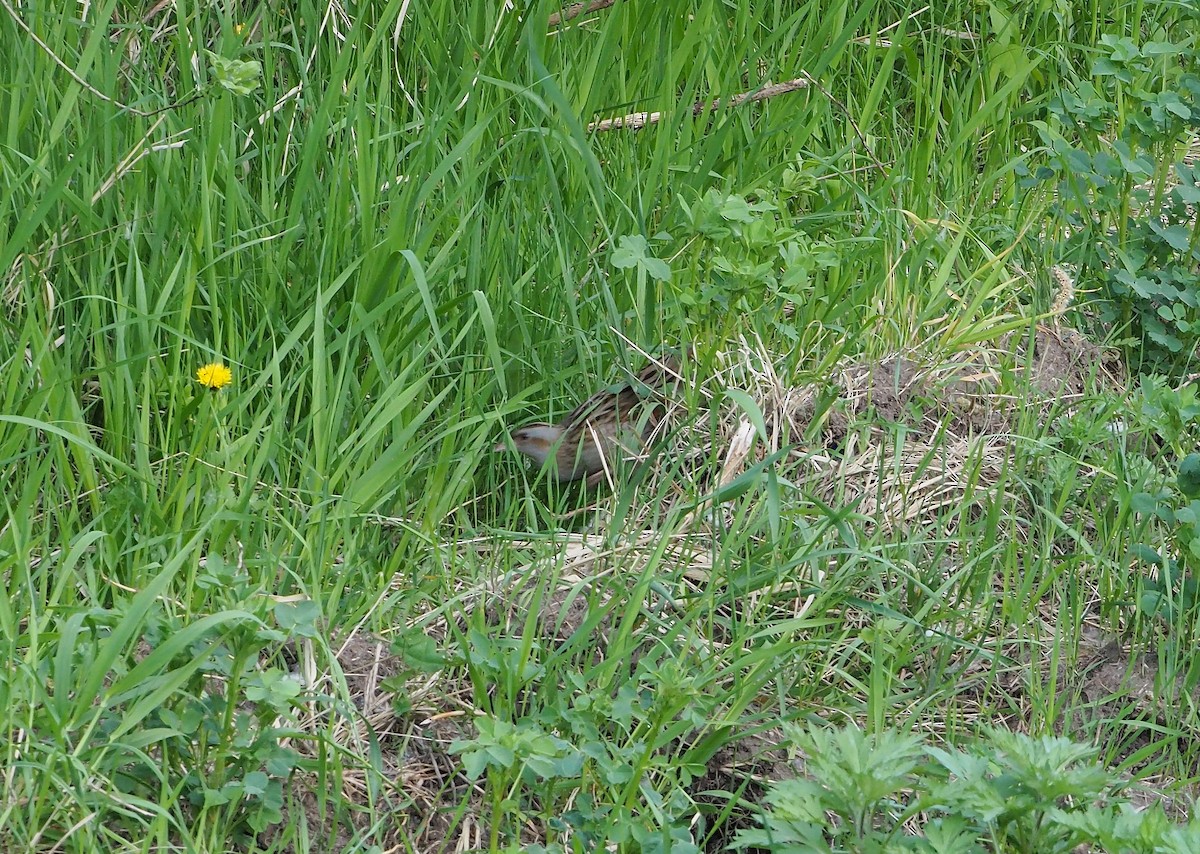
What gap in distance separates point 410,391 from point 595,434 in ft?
1.60

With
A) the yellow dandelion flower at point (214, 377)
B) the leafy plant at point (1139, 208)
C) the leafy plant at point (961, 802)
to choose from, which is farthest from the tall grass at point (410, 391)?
the leafy plant at point (961, 802)

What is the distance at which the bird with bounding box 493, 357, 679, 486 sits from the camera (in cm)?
312

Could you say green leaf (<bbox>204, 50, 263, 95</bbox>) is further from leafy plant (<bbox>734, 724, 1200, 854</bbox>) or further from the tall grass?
leafy plant (<bbox>734, 724, 1200, 854</bbox>)

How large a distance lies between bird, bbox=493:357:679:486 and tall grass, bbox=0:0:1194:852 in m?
0.08

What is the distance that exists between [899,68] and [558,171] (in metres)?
1.68

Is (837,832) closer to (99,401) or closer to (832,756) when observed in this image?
(832,756)

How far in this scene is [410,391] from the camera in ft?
9.36

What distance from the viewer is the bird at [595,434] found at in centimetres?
312

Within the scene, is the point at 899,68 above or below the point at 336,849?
above

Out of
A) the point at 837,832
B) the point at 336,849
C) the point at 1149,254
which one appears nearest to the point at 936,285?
the point at 1149,254

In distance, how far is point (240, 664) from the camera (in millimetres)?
2137

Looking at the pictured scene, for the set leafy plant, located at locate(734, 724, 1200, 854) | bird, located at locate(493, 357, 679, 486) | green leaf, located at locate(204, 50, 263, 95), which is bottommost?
bird, located at locate(493, 357, 679, 486)

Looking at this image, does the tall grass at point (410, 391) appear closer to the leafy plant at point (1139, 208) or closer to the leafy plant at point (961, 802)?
the leafy plant at point (1139, 208)

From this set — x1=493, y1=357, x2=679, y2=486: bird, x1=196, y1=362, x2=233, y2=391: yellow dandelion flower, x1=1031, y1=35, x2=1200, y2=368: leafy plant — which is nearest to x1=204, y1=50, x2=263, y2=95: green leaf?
x1=196, y1=362, x2=233, y2=391: yellow dandelion flower
